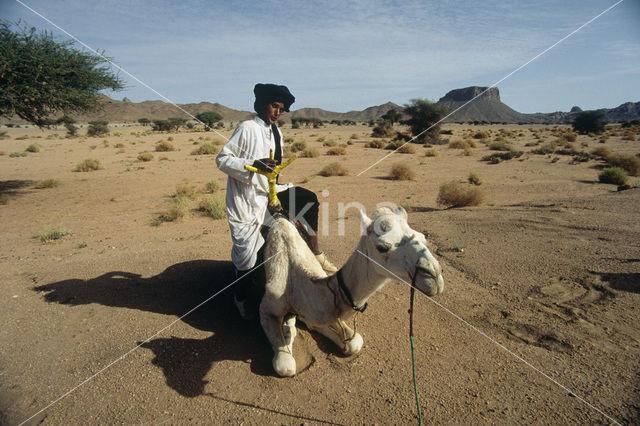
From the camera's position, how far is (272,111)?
3.83 m

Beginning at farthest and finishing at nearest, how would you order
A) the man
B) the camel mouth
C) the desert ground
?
the man → the desert ground → the camel mouth

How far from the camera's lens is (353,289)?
2852 millimetres

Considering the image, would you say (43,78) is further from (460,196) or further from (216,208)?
(460,196)

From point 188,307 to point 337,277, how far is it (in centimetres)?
258

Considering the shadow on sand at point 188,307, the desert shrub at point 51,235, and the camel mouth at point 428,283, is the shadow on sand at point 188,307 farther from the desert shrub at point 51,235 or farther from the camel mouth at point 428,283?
the desert shrub at point 51,235

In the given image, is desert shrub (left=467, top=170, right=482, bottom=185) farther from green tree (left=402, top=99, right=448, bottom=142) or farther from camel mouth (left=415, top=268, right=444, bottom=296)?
green tree (left=402, top=99, right=448, bottom=142)

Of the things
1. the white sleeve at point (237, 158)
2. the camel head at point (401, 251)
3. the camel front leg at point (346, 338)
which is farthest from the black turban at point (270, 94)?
the camel front leg at point (346, 338)

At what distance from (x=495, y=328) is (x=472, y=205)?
23.1 feet

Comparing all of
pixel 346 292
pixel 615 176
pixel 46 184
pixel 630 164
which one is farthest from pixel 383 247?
pixel 630 164

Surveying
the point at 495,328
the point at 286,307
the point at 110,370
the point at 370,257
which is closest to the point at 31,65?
the point at 110,370

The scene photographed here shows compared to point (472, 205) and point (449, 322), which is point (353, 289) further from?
point (472, 205)

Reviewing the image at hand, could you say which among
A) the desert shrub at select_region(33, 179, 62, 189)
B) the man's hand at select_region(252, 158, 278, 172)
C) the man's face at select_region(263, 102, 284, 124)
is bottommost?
the desert shrub at select_region(33, 179, 62, 189)

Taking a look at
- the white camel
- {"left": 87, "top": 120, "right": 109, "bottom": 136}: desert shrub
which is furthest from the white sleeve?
{"left": 87, "top": 120, "right": 109, "bottom": 136}: desert shrub

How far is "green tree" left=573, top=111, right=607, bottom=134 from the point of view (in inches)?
1777
